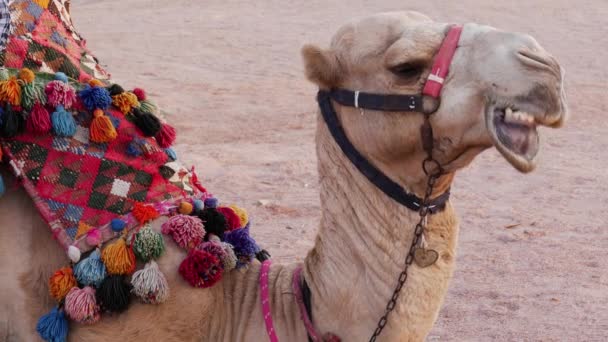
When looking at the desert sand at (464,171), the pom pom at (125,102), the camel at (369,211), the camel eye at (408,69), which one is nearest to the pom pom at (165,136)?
the pom pom at (125,102)

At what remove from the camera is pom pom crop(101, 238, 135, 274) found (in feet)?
10.4

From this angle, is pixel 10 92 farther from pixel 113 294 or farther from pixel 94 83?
pixel 113 294

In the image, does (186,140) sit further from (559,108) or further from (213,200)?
(559,108)

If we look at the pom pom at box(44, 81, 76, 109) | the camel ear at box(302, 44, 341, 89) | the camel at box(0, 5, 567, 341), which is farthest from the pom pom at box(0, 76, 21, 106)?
the camel ear at box(302, 44, 341, 89)

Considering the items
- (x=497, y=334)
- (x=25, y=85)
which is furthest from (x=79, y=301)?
(x=497, y=334)

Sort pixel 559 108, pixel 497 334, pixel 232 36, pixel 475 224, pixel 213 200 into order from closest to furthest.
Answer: pixel 559 108 → pixel 213 200 → pixel 497 334 → pixel 475 224 → pixel 232 36

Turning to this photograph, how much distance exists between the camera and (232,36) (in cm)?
1653

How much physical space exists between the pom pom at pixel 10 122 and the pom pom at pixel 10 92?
34mm

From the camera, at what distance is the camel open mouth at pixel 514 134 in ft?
8.41

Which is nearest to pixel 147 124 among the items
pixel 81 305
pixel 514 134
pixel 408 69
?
pixel 81 305

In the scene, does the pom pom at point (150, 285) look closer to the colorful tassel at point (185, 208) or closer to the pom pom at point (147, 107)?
the colorful tassel at point (185, 208)

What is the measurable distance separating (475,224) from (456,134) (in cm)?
496

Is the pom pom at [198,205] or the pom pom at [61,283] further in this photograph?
Result: the pom pom at [198,205]

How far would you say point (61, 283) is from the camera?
317 cm
